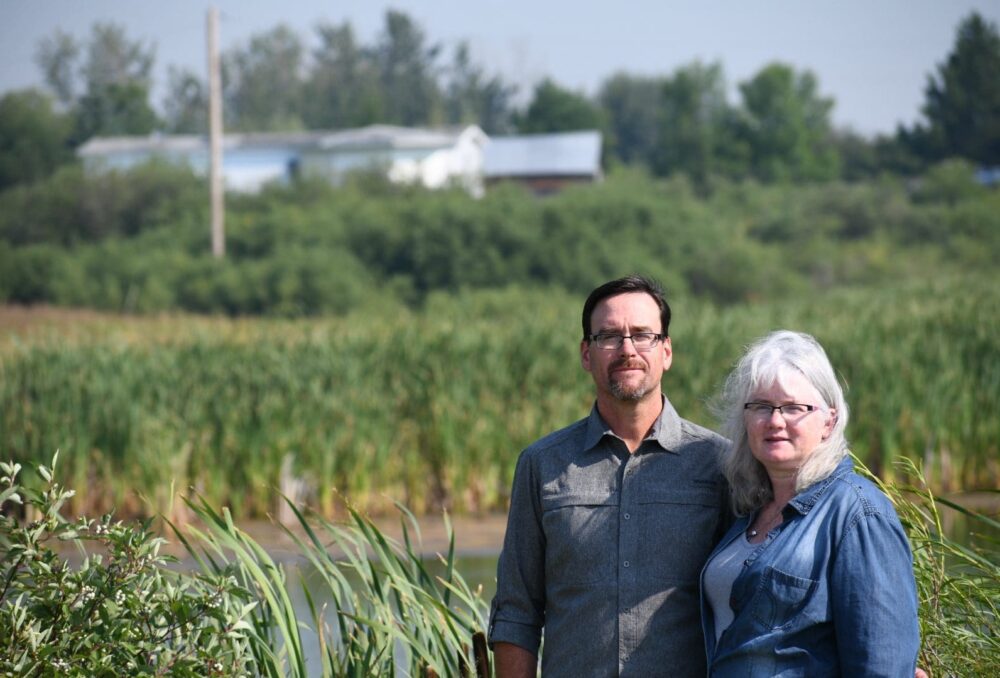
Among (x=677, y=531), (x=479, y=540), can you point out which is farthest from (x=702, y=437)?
(x=479, y=540)

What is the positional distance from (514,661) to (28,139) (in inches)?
1608

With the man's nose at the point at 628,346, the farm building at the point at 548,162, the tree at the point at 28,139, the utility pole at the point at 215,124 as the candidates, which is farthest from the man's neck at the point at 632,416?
the farm building at the point at 548,162

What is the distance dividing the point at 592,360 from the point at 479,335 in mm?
8923

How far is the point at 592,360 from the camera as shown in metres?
2.86

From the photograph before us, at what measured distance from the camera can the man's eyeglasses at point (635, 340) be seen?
2.79 m

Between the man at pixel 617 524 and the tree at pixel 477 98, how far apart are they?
79963 millimetres

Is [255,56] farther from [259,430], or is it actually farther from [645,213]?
[259,430]

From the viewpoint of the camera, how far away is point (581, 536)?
2.79 meters

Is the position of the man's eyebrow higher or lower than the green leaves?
higher

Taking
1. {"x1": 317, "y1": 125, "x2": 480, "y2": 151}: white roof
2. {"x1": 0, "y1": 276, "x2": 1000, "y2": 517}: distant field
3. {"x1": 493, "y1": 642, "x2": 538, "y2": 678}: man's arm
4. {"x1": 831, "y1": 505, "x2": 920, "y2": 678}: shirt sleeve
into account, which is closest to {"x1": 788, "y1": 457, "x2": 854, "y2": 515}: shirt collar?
{"x1": 831, "y1": 505, "x2": 920, "y2": 678}: shirt sleeve

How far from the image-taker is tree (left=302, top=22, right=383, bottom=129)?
2907 inches

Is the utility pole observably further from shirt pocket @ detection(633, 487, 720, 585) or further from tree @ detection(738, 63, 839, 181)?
tree @ detection(738, 63, 839, 181)

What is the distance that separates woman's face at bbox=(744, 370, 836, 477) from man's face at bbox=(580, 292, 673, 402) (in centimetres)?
34

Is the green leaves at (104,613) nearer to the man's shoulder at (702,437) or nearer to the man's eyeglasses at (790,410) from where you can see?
the man's shoulder at (702,437)
